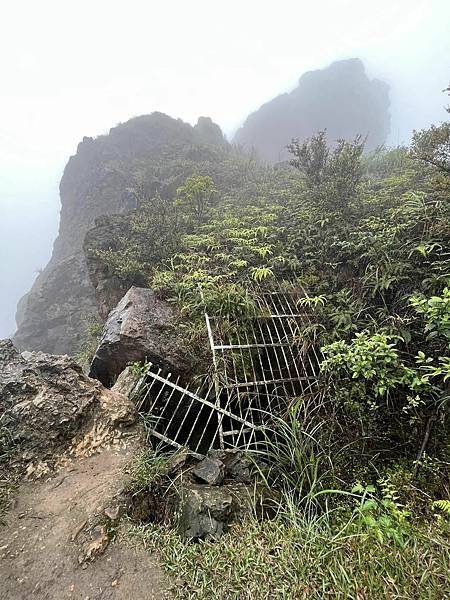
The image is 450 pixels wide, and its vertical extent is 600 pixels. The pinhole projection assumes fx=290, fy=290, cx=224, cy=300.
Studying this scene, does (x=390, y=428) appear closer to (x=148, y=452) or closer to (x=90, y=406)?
(x=148, y=452)

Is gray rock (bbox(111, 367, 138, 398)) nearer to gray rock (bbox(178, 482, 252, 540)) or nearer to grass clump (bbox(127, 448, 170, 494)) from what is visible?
grass clump (bbox(127, 448, 170, 494))

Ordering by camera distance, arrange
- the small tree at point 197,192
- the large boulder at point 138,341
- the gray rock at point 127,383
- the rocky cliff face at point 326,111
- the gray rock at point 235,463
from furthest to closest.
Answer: the rocky cliff face at point 326,111 < the small tree at point 197,192 < the large boulder at point 138,341 < the gray rock at point 127,383 < the gray rock at point 235,463

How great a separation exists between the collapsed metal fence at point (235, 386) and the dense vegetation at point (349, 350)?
0.32 m

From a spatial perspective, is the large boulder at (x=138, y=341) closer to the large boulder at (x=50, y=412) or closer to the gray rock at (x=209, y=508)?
the large boulder at (x=50, y=412)

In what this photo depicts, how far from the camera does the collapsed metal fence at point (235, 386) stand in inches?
160

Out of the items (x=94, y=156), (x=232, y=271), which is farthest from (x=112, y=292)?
(x=94, y=156)

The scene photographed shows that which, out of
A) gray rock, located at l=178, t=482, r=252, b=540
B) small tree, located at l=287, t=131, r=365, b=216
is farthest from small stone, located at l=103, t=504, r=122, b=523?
small tree, located at l=287, t=131, r=365, b=216

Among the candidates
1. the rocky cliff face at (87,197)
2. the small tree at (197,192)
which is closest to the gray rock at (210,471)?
the small tree at (197,192)

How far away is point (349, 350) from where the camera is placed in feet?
10.9

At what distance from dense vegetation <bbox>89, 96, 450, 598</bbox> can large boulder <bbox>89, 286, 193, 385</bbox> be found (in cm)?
43

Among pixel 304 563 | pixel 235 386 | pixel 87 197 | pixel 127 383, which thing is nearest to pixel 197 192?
pixel 127 383

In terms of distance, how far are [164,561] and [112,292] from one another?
6.85 m

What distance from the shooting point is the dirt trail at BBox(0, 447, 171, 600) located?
2.19 meters

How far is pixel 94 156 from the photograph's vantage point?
91.4 feet
